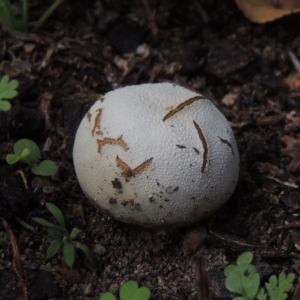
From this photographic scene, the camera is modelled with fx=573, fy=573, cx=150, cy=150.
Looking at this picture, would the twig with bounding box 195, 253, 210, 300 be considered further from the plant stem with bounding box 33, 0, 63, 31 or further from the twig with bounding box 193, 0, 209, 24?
the twig with bounding box 193, 0, 209, 24

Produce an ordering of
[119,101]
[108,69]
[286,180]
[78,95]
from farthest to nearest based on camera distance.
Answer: [108,69] < [78,95] < [286,180] < [119,101]

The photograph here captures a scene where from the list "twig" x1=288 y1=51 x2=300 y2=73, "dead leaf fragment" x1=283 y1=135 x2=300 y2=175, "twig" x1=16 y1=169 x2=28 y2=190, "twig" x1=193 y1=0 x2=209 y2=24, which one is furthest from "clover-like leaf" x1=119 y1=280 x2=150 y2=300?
"twig" x1=193 y1=0 x2=209 y2=24

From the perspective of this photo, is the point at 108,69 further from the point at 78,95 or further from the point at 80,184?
the point at 80,184

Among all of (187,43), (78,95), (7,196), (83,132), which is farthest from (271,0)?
(7,196)

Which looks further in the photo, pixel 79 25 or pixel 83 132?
pixel 79 25

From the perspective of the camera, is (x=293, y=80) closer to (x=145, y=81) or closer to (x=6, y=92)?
(x=145, y=81)

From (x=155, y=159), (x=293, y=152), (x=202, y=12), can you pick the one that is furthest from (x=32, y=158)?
(x=202, y=12)
